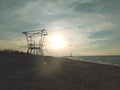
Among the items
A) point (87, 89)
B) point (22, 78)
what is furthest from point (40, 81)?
point (87, 89)

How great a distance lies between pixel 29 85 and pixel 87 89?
2.58 metres

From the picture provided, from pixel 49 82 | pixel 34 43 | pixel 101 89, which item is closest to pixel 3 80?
pixel 49 82

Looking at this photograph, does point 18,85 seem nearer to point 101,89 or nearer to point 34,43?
point 101,89

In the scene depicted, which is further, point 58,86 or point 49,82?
point 49,82

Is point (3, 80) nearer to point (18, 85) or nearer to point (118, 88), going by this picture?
point (18, 85)

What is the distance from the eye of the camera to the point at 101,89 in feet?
25.9

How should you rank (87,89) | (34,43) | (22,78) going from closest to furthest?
1. (87,89)
2. (22,78)
3. (34,43)

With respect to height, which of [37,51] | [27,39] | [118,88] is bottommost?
[118,88]

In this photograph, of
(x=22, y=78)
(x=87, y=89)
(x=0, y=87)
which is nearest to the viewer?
(x=0, y=87)

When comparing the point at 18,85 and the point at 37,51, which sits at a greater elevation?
the point at 37,51

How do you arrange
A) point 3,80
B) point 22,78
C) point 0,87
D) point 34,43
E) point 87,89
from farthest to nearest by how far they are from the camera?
point 34,43 < point 22,78 < point 3,80 < point 87,89 < point 0,87

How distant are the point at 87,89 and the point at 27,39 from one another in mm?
23648

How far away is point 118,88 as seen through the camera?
331 inches

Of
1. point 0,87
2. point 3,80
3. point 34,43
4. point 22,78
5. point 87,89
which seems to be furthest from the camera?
point 34,43
